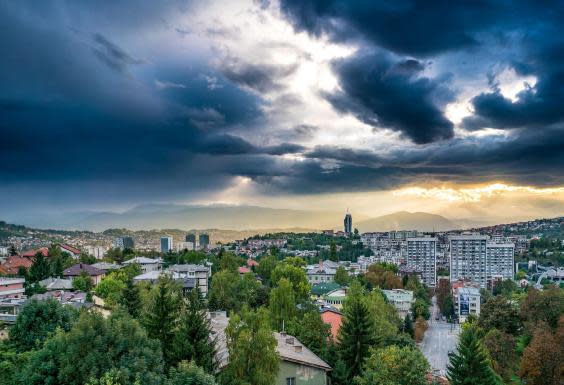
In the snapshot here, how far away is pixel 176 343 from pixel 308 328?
14.0 m

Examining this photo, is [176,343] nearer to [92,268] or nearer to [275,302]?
[275,302]

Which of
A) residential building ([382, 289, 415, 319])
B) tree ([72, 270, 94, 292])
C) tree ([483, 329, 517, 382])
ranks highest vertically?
tree ([72, 270, 94, 292])

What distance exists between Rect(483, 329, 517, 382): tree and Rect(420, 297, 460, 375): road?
1129 cm

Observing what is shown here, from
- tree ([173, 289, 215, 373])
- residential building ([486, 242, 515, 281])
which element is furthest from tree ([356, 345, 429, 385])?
residential building ([486, 242, 515, 281])

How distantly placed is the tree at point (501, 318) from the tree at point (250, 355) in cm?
3458

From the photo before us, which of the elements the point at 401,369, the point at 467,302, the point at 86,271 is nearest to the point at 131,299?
the point at 401,369

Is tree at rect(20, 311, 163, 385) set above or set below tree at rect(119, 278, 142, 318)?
above

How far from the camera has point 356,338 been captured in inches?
1201

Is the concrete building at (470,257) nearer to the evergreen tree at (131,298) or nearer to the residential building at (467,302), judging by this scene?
the residential building at (467,302)

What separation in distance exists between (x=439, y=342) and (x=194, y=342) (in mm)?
61605

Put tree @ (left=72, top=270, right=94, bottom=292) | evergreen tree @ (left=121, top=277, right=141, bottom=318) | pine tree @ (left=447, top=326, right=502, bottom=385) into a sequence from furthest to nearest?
tree @ (left=72, top=270, right=94, bottom=292)
evergreen tree @ (left=121, top=277, right=141, bottom=318)
pine tree @ (left=447, top=326, right=502, bottom=385)

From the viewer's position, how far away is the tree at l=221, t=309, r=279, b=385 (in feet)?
62.7

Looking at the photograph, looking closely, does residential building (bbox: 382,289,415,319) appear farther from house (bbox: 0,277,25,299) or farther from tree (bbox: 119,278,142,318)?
house (bbox: 0,277,25,299)

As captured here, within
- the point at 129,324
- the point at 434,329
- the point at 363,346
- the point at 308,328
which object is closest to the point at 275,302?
the point at 308,328
